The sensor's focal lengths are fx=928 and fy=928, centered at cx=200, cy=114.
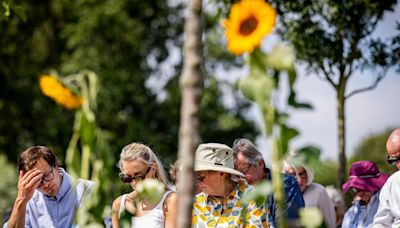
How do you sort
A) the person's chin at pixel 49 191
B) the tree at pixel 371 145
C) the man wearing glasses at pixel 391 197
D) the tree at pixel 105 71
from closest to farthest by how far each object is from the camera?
the man wearing glasses at pixel 391 197 → the person's chin at pixel 49 191 → the tree at pixel 105 71 → the tree at pixel 371 145

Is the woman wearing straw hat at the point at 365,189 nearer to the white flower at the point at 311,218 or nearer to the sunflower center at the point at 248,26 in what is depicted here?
the white flower at the point at 311,218

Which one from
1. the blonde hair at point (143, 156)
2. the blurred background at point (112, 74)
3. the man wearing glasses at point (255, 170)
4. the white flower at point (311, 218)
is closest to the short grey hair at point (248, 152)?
the man wearing glasses at point (255, 170)

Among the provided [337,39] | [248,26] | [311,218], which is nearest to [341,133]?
[337,39]

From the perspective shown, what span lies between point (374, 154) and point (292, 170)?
5368cm

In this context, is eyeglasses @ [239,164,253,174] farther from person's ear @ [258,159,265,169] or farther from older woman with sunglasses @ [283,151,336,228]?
older woman with sunglasses @ [283,151,336,228]

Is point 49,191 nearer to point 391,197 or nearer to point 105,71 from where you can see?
point 391,197

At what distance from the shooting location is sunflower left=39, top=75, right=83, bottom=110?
2871 millimetres

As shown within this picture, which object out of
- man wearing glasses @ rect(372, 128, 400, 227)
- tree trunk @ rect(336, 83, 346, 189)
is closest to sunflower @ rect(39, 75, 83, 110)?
man wearing glasses @ rect(372, 128, 400, 227)

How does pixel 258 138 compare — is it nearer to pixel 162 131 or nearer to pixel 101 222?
pixel 162 131

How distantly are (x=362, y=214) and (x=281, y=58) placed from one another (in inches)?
203

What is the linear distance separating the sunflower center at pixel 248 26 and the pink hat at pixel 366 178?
194 inches

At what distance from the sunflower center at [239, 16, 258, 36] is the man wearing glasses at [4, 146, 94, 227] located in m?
3.18

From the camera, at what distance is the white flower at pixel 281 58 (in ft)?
9.43

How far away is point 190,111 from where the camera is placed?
8.64 ft
